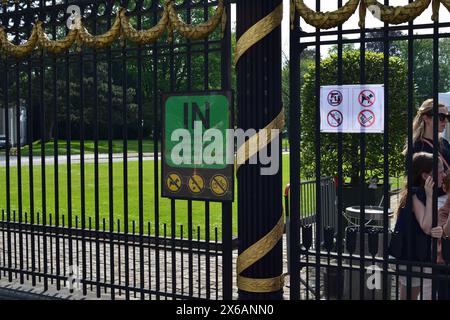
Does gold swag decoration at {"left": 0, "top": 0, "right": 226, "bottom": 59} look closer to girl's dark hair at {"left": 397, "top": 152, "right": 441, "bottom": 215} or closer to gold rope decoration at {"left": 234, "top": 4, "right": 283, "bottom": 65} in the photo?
gold rope decoration at {"left": 234, "top": 4, "right": 283, "bottom": 65}

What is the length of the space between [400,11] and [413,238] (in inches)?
66.6

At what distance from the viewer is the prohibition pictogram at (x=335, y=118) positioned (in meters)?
4.12

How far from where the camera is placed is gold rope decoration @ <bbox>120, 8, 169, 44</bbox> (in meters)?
4.86

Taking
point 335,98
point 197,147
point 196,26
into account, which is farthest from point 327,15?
point 197,147

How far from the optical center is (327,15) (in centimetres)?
410

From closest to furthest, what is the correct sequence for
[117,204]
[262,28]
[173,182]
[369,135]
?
1. [262,28]
2. [173,182]
3. [369,135]
4. [117,204]

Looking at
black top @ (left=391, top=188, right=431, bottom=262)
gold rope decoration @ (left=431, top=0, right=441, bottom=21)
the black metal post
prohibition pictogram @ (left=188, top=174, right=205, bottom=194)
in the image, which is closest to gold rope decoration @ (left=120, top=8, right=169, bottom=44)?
the black metal post

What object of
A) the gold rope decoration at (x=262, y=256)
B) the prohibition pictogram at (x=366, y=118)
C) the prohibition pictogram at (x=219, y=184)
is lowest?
the gold rope decoration at (x=262, y=256)

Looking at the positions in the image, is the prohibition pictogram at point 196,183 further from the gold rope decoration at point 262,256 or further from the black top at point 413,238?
the black top at point 413,238

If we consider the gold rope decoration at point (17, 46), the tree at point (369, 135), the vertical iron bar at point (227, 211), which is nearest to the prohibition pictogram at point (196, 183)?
the vertical iron bar at point (227, 211)

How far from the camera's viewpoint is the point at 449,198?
421 cm

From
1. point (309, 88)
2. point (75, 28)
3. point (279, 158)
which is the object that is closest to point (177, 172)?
point (279, 158)

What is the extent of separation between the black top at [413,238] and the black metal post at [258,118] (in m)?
0.95

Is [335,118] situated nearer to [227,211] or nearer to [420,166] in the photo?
[420,166]
